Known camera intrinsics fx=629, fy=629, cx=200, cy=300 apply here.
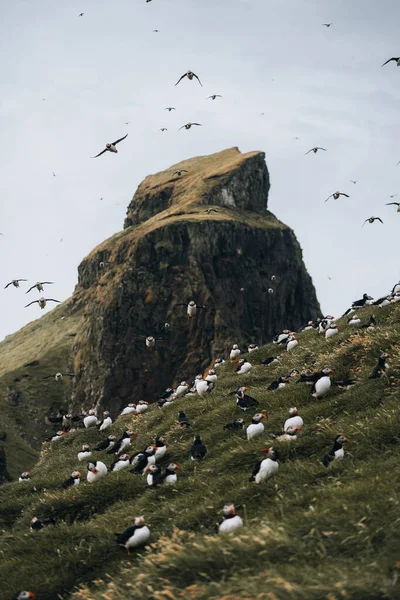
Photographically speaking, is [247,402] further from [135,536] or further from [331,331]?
[331,331]

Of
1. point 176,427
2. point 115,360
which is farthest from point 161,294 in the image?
point 176,427

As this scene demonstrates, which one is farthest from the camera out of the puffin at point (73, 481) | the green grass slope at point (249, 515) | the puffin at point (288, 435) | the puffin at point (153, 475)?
the puffin at point (73, 481)

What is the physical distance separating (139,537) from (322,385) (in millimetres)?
8671

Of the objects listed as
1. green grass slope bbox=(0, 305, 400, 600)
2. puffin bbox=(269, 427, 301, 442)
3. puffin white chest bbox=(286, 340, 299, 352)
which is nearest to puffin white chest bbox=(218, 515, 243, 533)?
green grass slope bbox=(0, 305, 400, 600)

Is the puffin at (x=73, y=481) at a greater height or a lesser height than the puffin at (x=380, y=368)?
lesser

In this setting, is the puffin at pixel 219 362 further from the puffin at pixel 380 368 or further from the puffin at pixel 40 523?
the puffin at pixel 40 523

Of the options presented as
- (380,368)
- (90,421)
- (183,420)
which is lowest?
(380,368)

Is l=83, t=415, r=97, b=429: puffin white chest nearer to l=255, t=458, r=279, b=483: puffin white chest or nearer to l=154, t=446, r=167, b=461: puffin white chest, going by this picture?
l=154, t=446, r=167, b=461: puffin white chest

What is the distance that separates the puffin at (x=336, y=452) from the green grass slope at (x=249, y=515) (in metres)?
0.22

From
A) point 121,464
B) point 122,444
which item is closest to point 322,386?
point 121,464

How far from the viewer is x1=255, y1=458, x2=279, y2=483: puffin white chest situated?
14.1 meters

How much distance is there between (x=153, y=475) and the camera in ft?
56.9

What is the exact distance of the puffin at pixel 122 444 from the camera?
78.2ft

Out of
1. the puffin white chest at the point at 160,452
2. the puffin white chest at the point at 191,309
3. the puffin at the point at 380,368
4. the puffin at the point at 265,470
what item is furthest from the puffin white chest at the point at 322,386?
the puffin white chest at the point at 191,309
